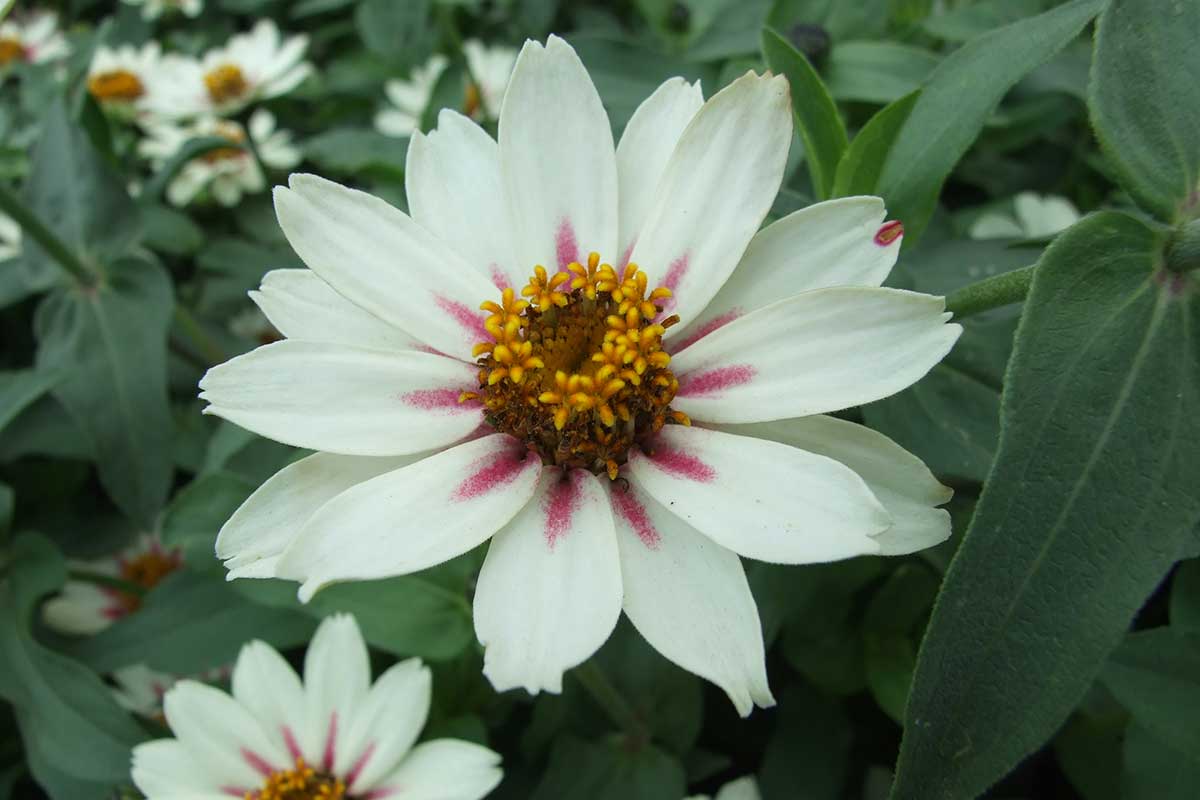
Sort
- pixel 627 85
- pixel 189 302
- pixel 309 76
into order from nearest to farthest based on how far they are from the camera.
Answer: pixel 627 85
pixel 189 302
pixel 309 76

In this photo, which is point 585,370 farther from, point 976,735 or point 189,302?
point 189,302

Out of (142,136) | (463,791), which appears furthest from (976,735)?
(142,136)

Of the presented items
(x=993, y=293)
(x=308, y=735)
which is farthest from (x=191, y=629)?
(x=993, y=293)

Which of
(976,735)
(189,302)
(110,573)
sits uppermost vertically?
(976,735)

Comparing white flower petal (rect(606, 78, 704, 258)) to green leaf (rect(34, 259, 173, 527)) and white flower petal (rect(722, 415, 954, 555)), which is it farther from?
green leaf (rect(34, 259, 173, 527))

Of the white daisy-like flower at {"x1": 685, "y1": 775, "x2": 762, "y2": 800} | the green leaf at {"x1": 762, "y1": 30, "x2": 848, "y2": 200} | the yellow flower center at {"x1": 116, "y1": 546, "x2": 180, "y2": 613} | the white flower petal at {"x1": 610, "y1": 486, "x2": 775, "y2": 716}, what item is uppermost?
the green leaf at {"x1": 762, "y1": 30, "x2": 848, "y2": 200}

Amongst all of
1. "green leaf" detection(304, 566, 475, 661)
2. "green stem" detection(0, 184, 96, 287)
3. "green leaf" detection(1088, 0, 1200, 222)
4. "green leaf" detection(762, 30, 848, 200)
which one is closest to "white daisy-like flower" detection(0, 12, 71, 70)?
"green stem" detection(0, 184, 96, 287)

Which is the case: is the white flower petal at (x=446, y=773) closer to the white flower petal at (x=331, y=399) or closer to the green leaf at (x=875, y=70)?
the white flower petal at (x=331, y=399)
